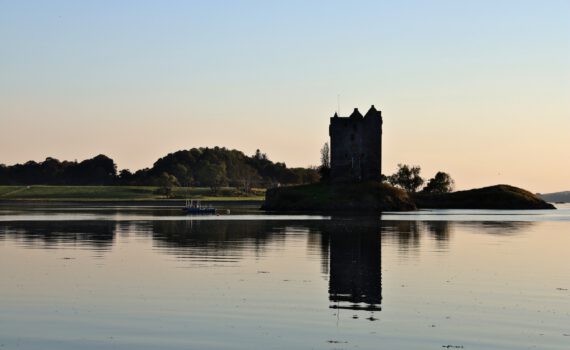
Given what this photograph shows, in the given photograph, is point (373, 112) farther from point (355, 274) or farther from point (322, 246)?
point (355, 274)

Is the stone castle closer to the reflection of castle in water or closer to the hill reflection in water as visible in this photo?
the hill reflection in water

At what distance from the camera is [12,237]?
2566 inches

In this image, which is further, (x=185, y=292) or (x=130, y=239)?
(x=130, y=239)

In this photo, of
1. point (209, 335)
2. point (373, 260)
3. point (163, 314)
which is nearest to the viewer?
point (209, 335)

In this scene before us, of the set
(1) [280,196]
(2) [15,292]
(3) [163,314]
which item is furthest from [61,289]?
(1) [280,196]

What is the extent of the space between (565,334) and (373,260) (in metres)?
22.4

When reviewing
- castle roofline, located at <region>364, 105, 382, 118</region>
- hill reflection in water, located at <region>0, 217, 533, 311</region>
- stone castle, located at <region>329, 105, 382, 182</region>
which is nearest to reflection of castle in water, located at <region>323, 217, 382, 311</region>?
hill reflection in water, located at <region>0, 217, 533, 311</region>

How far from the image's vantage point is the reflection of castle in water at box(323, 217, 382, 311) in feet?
99.5

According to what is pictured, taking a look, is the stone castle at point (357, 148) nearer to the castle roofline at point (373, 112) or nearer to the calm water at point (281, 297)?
the castle roofline at point (373, 112)

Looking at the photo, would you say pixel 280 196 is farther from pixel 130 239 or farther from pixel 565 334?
pixel 565 334

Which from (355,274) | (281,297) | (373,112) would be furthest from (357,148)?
(281,297)

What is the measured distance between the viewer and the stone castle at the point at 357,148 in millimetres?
187125

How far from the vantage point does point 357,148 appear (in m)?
187

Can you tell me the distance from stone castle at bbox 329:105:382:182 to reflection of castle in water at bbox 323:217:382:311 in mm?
123252
